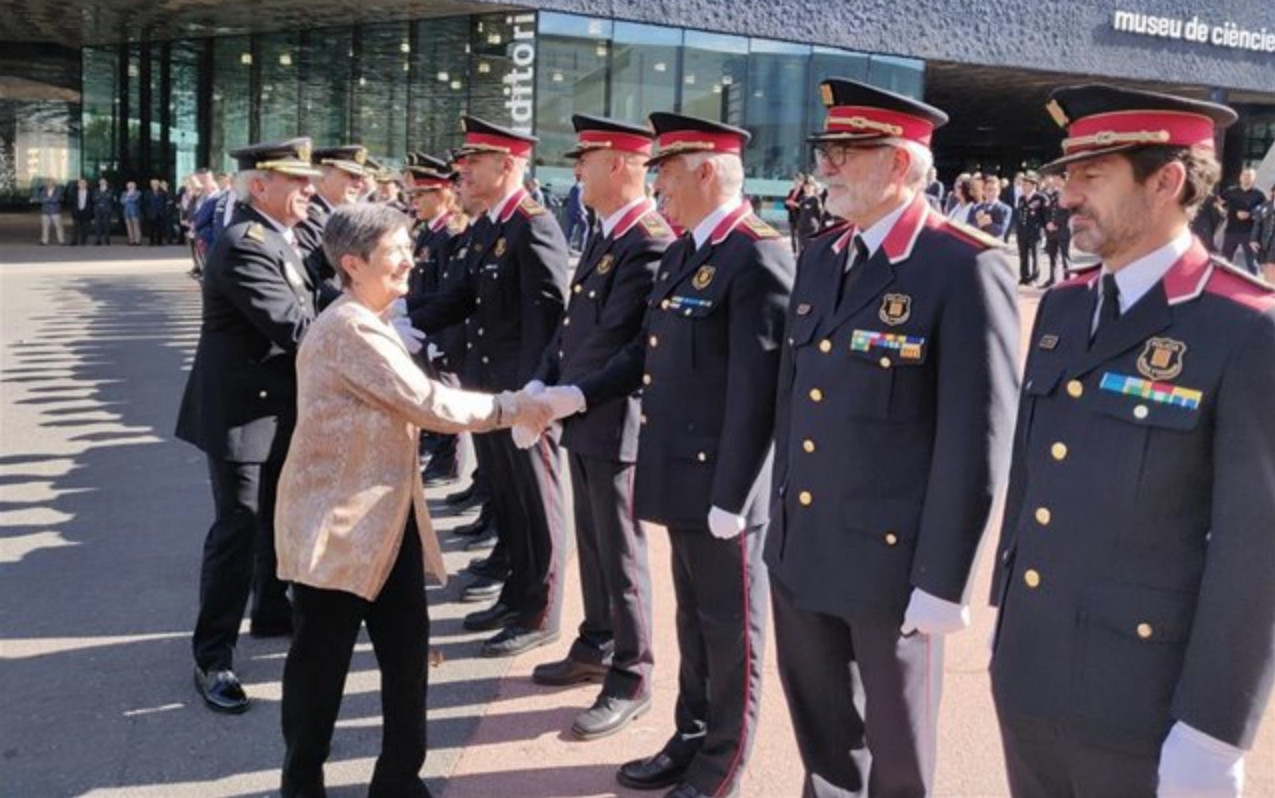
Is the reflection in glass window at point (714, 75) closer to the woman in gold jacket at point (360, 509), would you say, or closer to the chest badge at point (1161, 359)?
the woman in gold jacket at point (360, 509)

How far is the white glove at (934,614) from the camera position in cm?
238

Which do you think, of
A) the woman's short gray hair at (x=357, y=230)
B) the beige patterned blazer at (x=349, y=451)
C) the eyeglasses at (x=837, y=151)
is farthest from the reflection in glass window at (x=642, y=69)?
the eyeglasses at (x=837, y=151)

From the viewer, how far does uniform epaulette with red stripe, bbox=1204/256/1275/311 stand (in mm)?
1855

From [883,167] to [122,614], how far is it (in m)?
4.00

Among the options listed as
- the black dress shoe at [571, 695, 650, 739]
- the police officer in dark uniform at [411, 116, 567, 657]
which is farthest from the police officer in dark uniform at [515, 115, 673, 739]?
the police officer in dark uniform at [411, 116, 567, 657]

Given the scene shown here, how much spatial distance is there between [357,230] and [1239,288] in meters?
2.19

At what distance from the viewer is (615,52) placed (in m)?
24.2

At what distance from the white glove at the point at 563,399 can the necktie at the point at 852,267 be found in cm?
126

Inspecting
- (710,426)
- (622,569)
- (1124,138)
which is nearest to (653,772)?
(622,569)

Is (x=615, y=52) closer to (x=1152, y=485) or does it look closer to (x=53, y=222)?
(x=53, y=222)

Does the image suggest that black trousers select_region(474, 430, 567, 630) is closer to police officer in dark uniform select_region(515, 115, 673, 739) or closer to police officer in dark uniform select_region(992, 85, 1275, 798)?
police officer in dark uniform select_region(515, 115, 673, 739)

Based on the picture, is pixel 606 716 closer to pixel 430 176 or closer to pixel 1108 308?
pixel 1108 308

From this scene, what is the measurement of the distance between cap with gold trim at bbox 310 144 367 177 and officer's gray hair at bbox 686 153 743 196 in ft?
12.8

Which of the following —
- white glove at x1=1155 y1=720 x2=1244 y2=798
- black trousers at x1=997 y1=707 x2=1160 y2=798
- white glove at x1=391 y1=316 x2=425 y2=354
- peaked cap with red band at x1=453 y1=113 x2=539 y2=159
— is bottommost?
black trousers at x1=997 y1=707 x2=1160 y2=798
